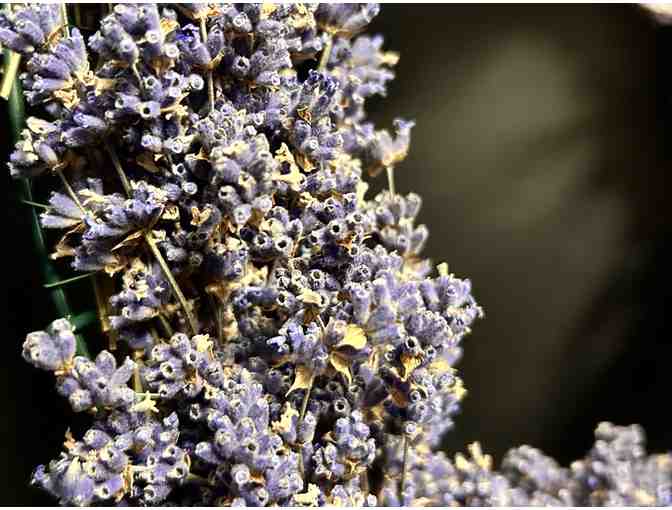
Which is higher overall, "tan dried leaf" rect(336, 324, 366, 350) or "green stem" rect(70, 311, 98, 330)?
"green stem" rect(70, 311, 98, 330)

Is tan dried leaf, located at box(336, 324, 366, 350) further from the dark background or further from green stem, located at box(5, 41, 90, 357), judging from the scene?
the dark background

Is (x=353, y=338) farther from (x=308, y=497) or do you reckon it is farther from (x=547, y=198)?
(x=547, y=198)

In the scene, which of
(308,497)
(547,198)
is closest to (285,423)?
(308,497)

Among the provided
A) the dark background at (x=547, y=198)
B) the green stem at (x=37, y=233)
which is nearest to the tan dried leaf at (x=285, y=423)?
the green stem at (x=37, y=233)

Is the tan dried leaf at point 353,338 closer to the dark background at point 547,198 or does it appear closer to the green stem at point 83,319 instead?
the green stem at point 83,319

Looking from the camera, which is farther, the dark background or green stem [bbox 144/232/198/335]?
the dark background

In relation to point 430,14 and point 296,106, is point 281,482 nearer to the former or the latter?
point 296,106

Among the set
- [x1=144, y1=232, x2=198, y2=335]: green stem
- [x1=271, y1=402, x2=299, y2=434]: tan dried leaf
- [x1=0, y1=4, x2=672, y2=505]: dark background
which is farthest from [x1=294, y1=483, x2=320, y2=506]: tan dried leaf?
[x1=0, y1=4, x2=672, y2=505]: dark background

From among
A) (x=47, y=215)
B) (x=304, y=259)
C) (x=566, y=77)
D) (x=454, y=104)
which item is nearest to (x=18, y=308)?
(x=47, y=215)
